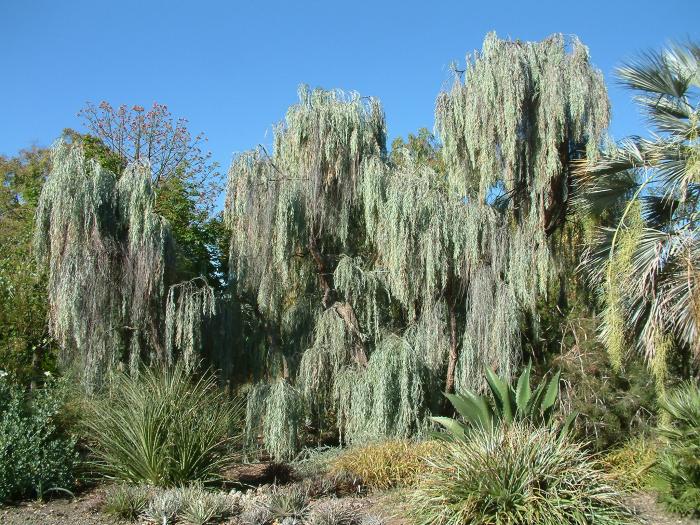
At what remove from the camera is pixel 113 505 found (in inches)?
325

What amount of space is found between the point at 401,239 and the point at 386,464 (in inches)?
159

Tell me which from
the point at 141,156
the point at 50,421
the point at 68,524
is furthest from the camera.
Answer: the point at 141,156

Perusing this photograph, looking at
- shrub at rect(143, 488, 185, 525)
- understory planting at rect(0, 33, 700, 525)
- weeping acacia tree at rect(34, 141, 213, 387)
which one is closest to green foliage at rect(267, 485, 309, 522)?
understory planting at rect(0, 33, 700, 525)

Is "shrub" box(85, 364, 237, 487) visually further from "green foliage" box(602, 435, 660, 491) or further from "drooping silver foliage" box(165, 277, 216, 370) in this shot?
"green foliage" box(602, 435, 660, 491)

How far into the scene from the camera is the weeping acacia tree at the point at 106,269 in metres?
11.2

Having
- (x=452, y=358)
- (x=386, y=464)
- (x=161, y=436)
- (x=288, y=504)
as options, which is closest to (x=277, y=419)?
(x=386, y=464)

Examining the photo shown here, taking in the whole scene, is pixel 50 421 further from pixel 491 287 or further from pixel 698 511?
pixel 698 511

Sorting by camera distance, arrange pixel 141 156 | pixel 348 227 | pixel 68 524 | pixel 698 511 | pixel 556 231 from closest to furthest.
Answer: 1. pixel 698 511
2. pixel 68 524
3. pixel 556 231
4. pixel 348 227
5. pixel 141 156

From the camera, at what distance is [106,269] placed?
11500 mm

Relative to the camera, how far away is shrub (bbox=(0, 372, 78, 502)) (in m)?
8.88

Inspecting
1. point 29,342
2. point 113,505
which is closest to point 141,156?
point 29,342

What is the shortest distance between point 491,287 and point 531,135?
2.66 metres

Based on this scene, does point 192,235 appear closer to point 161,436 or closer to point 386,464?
point 161,436

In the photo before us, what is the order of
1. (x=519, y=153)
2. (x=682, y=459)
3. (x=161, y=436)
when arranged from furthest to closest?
(x=519, y=153) → (x=161, y=436) → (x=682, y=459)
